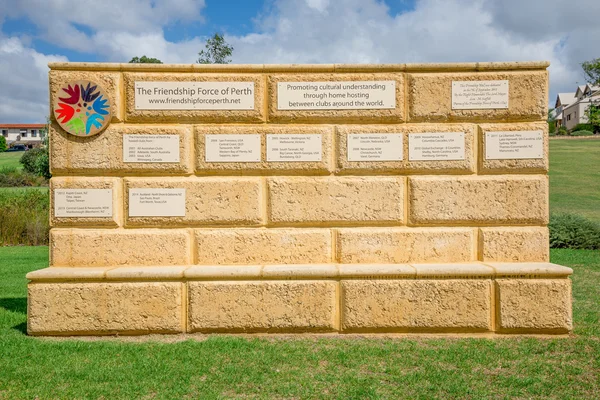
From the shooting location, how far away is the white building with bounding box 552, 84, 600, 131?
243ft

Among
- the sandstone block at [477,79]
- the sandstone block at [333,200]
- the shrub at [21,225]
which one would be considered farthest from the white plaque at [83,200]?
the shrub at [21,225]

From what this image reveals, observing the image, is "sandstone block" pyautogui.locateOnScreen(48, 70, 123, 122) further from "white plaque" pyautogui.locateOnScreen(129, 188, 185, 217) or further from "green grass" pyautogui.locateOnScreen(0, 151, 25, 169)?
"green grass" pyautogui.locateOnScreen(0, 151, 25, 169)

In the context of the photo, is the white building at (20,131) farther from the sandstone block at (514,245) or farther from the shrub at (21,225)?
the sandstone block at (514,245)

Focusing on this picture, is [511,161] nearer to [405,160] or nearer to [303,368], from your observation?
[405,160]

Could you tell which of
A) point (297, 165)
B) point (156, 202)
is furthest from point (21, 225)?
point (297, 165)

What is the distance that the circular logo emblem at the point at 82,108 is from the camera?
18.6 feet

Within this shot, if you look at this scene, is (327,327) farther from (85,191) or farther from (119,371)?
(85,191)

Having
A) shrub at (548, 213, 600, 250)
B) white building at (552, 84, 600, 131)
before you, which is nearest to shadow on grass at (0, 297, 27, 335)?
shrub at (548, 213, 600, 250)

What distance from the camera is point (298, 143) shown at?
5.70 meters

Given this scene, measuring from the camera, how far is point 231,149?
18.7 feet

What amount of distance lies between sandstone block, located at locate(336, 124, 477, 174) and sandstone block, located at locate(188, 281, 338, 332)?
139 cm

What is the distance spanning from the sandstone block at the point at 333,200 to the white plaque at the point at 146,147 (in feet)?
4.07

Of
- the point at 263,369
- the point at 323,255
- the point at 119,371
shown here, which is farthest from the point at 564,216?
the point at 119,371

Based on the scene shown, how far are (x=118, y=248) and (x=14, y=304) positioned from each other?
9.34 ft
